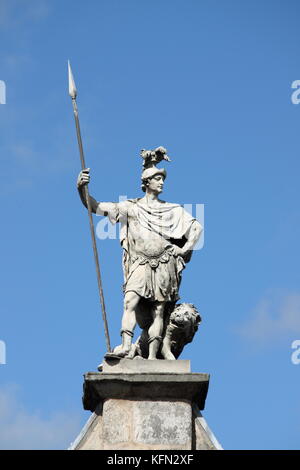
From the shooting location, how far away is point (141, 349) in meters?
22.4

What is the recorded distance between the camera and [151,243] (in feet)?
74.5

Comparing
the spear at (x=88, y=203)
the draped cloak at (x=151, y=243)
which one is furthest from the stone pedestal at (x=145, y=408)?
the draped cloak at (x=151, y=243)

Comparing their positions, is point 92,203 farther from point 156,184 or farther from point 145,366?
point 145,366

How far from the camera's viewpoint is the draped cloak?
73.6 feet

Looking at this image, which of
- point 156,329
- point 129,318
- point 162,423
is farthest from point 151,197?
point 162,423

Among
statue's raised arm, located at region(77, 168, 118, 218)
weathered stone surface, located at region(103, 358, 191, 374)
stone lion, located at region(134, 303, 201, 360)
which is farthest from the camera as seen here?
statue's raised arm, located at region(77, 168, 118, 218)

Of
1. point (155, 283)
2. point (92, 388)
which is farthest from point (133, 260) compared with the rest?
point (92, 388)

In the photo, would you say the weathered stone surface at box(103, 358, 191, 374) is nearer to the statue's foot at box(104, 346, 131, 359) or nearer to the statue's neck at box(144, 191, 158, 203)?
the statue's foot at box(104, 346, 131, 359)

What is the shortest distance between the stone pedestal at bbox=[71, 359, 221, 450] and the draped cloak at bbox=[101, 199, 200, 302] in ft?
3.82

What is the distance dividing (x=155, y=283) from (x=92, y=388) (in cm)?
174

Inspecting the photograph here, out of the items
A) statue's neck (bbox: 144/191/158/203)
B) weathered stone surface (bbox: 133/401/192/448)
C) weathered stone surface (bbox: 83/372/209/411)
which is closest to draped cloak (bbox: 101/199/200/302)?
statue's neck (bbox: 144/191/158/203)

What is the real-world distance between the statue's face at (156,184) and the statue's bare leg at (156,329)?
1770mm

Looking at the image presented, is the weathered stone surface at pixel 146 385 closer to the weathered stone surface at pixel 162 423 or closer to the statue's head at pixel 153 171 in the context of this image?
the weathered stone surface at pixel 162 423
